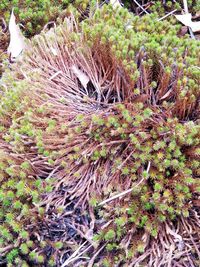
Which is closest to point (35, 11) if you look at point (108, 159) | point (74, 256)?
point (108, 159)

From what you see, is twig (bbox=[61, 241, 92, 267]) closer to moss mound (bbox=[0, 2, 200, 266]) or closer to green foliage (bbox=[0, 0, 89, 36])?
moss mound (bbox=[0, 2, 200, 266])

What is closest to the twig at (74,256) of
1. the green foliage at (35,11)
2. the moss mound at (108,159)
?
the moss mound at (108,159)

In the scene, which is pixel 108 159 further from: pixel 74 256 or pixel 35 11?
pixel 35 11

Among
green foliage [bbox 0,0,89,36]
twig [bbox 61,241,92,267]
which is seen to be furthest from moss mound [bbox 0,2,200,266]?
green foliage [bbox 0,0,89,36]

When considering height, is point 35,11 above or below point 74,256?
above

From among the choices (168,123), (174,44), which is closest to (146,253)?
(168,123)

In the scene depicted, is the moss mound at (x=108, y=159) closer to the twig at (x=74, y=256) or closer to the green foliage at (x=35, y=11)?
the twig at (x=74, y=256)

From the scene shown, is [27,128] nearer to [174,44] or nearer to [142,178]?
[142,178]

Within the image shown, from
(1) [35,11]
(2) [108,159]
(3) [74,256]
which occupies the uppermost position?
(1) [35,11]
